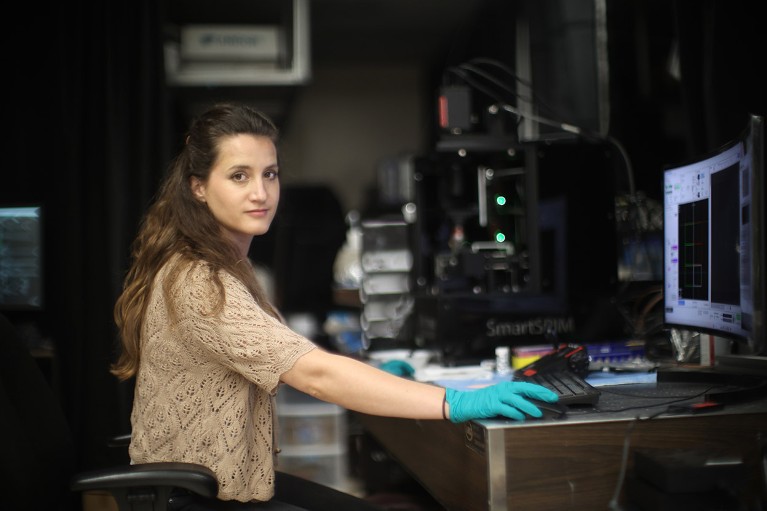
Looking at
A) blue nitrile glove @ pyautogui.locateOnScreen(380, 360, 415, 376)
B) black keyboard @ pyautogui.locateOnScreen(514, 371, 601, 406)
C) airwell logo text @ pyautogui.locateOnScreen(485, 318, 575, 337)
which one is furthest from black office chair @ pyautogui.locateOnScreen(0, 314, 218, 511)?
airwell logo text @ pyautogui.locateOnScreen(485, 318, 575, 337)

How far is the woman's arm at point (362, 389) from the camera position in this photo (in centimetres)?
136

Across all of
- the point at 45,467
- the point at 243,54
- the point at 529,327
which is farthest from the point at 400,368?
the point at 243,54

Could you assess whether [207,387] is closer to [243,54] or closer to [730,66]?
[730,66]

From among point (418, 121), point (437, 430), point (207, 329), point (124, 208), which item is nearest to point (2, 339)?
point (207, 329)

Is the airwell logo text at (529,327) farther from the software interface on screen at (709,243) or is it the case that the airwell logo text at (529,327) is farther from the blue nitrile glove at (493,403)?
the blue nitrile glove at (493,403)

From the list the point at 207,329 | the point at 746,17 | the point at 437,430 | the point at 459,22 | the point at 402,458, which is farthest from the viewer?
the point at 459,22

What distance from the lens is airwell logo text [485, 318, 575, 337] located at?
238cm

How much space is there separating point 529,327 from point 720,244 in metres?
0.88

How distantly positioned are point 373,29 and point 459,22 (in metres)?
0.67

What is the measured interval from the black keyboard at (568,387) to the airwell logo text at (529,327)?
2.20ft

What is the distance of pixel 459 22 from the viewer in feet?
18.4

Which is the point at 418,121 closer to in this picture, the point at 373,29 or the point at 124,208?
the point at 373,29

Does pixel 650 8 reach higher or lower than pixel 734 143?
higher

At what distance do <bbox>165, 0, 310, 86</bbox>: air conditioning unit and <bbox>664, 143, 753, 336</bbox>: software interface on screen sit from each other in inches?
89.5
